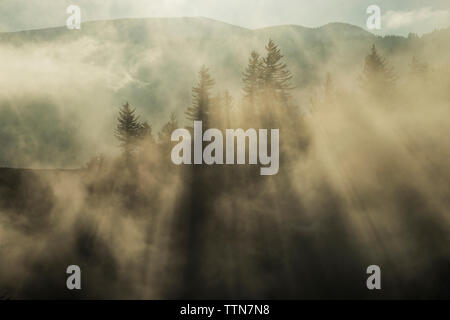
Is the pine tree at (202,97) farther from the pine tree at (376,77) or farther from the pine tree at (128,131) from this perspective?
the pine tree at (376,77)

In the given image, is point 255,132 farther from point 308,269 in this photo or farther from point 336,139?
point 308,269

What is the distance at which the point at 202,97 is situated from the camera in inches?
1214

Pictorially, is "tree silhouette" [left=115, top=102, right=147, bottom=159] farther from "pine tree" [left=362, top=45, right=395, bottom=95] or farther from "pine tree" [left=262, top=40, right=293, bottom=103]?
"pine tree" [left=362, top=45, right=395, bottom=95]

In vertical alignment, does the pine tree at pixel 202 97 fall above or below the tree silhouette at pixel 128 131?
above

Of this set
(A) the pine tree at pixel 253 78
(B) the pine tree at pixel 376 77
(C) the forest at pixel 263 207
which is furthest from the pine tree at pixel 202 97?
(B) the pine tree at pixel 376 77

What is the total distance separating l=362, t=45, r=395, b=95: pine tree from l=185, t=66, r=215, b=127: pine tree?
649 inches

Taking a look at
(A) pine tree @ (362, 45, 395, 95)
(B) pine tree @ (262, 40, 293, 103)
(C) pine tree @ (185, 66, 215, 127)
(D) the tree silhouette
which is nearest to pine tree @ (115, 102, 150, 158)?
(D) the tree silhouette

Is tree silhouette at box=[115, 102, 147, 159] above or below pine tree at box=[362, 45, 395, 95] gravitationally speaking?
below

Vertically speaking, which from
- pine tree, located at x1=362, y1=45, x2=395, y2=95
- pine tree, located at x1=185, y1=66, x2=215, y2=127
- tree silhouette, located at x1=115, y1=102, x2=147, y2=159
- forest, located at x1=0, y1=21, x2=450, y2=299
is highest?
pine tree, located at x1=362, y1=45, x2=395, y2=95

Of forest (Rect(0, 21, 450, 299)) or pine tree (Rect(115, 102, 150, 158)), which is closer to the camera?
forest (Rect(0, 21, 450, 299))

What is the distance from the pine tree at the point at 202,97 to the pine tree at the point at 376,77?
16484mm

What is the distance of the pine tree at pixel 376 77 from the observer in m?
31.5

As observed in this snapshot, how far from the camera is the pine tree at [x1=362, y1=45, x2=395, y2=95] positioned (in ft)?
103
